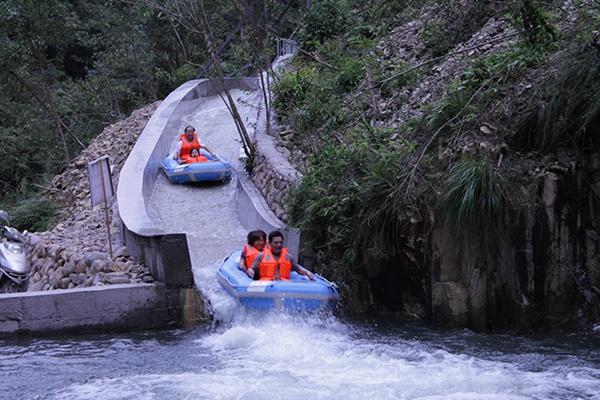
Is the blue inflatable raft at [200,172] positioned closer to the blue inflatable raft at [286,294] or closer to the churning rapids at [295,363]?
the churning rapids at [295,363]

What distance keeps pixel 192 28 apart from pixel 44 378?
30.3 ft

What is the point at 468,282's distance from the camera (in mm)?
→ 10031

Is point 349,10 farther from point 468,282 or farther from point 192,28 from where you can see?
point 468,282

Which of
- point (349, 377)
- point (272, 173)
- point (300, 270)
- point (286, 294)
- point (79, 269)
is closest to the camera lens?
point (349, 377)

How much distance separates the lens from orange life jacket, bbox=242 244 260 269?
11172 millimetres

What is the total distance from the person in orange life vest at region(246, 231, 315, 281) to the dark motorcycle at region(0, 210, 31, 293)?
4.97m

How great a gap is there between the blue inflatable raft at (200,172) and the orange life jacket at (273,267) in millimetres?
5418

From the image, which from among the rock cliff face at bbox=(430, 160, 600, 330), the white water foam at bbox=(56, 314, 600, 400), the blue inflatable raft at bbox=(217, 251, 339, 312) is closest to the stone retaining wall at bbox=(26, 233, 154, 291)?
the blue inflatable raft at bbox=(217, 251, 339, 312)

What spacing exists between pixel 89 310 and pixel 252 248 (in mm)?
2100

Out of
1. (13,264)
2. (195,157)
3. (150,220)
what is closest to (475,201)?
(150,220)

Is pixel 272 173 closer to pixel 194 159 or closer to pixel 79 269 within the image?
pixel 194 159

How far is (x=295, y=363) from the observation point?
28.3 feet

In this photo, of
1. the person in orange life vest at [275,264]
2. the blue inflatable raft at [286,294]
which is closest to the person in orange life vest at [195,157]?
the person in orange life vest at [275,264]

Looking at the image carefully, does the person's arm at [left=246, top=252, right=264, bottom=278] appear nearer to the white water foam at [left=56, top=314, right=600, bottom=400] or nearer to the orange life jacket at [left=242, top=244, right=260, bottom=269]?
A: the orange life jacket at [left=242, top=244, right=260, bottom=269]
